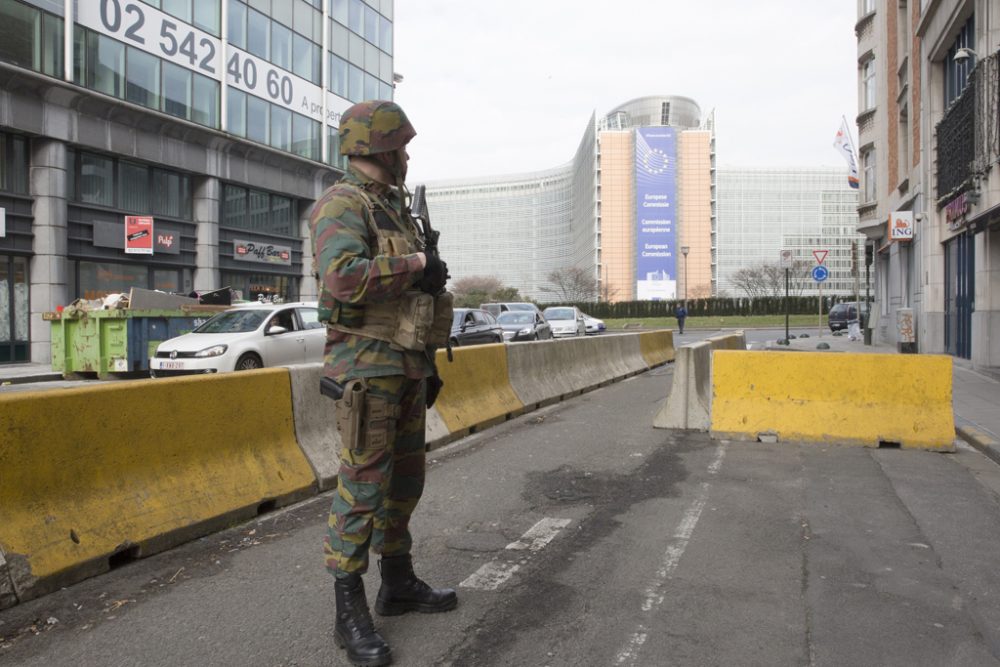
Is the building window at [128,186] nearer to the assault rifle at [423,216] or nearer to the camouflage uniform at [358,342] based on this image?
the assault rifle at [423,216]

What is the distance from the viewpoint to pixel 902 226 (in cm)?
2128

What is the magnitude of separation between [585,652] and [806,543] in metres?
2.15

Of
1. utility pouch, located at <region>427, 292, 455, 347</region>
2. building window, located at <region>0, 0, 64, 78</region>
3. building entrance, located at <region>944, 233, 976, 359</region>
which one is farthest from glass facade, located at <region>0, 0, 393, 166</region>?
building entrance, located at <region>944, 233, 976, 359</region>

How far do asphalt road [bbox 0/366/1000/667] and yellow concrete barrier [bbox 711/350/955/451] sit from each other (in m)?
1.31

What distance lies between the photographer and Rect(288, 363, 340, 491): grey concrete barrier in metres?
5.97

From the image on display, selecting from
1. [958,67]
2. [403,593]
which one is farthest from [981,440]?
[958,67]

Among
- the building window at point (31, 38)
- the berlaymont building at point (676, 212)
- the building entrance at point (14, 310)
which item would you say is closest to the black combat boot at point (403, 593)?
the building entrance at point (14, 310)

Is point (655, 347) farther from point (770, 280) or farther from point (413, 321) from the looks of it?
point (770, 280)

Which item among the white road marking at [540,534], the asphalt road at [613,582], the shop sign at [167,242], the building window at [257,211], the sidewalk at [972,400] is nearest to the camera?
the asphalt road at [613,582]

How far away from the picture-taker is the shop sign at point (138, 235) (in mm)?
24531

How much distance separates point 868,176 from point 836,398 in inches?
1089

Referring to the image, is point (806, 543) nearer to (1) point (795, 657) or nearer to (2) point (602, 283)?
(1) point (795, 657)

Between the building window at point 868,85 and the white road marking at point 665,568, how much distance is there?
3007 cm

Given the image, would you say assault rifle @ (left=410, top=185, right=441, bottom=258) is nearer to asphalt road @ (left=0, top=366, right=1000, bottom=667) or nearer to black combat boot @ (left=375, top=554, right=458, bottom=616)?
black combat boot @ (left=375, top=554, right=458, bottom=616)
